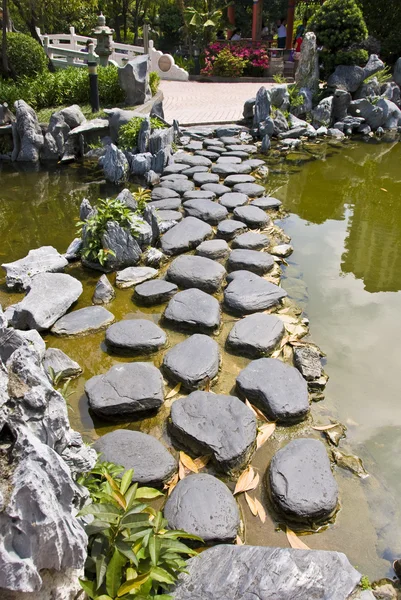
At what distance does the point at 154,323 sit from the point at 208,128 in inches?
291

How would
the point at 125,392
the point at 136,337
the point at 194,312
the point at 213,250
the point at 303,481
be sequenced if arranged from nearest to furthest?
the point at 303,481 < the point at 125,392 < the point at 136,337 < the point at 194,312 < the point at 213,250

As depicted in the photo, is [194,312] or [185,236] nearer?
[194,312]

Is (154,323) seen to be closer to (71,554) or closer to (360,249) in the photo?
(71,554)

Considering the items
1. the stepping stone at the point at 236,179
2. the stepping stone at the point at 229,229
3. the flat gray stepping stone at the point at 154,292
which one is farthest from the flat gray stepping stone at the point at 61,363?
the stepping stone at the point at 236,179

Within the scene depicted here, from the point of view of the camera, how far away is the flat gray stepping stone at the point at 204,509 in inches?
91.1

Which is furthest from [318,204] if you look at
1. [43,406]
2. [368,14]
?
[368,14]

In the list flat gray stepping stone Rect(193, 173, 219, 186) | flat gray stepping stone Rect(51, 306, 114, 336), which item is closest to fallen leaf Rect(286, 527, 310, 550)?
flat gray stepping stone Rect(51, 306, 114, 336)

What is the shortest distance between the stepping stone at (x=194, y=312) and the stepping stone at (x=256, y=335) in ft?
0.69

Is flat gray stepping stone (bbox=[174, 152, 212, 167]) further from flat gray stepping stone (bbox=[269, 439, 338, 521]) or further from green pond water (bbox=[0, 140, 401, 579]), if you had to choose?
flat gray stepping stone (bbox=[269, 439, 338, 521])

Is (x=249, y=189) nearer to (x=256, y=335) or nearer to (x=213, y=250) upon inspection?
(x=213, y=250)

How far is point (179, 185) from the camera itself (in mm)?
6840

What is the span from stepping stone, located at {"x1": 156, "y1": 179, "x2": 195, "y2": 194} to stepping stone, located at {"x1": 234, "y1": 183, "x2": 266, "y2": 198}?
26.5 inches

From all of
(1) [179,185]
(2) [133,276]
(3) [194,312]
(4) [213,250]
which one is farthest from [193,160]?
(3) [194,312]

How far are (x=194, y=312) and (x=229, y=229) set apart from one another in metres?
1.84
